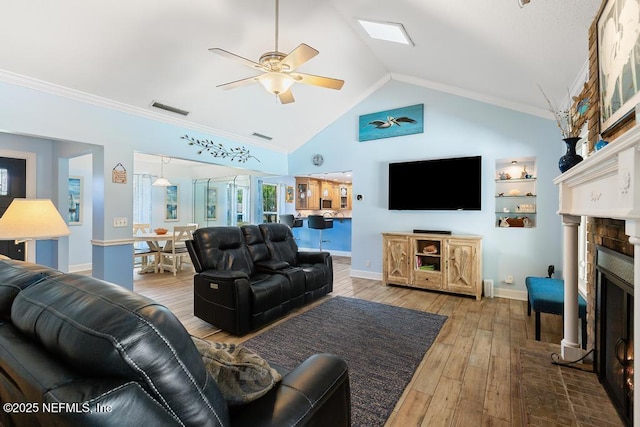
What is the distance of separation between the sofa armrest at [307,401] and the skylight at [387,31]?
11.2ft

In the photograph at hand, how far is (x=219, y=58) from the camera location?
3.57 meters

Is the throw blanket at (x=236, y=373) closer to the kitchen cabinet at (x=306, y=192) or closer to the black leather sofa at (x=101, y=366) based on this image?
the black leather sofa at (x=101, y=366)

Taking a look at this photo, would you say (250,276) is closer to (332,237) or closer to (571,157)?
(571,157)

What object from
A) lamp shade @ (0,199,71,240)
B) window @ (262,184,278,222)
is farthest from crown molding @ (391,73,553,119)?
lamp shade @ (0,199,71,240)

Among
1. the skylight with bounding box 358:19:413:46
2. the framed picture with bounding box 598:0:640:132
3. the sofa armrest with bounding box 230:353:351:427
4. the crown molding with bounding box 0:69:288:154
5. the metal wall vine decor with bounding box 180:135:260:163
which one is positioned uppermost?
the skylight with bounding box 358:19:413:46

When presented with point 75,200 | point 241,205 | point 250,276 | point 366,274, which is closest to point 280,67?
point 250,276

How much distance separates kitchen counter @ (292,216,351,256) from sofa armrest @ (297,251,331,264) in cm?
394

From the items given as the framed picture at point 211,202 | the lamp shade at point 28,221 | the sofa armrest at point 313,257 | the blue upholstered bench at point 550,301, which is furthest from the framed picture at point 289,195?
the blue upholstered bench at point 550,301

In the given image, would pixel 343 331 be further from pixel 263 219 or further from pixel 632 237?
pixel 263 219

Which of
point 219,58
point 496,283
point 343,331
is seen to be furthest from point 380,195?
point 219,58

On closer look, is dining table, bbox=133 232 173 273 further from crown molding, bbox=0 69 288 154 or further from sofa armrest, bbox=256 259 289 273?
sofa armrest, bbox=256 259 289 273

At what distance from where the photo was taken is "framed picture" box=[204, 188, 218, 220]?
8.42m

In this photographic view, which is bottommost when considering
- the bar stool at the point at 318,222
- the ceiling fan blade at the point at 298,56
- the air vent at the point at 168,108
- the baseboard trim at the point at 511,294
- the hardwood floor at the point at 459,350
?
the hardwood floor at the point at 459,350

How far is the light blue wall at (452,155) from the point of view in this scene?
4.08 m
